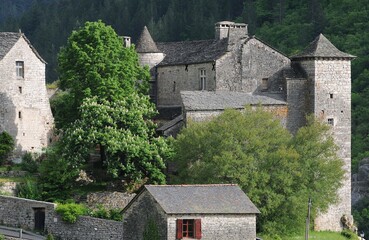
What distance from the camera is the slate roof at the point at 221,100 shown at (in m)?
77.4

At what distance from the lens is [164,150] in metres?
73.0

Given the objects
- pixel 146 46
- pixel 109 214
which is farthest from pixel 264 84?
pixel 109 214

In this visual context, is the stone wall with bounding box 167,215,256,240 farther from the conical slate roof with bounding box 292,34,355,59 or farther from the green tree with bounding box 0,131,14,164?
the conical slate roof with bounding box 292,34,355,59

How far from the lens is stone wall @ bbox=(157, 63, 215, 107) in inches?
3241


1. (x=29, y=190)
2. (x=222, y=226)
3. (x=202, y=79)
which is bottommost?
(x=222, y=226)

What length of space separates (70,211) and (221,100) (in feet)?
49.1

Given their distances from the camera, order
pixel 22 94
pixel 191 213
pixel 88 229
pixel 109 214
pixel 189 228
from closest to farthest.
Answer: pixel 191 213, pixel 189 228, pixel 88 229, pixel 109 214, pixel 22 94

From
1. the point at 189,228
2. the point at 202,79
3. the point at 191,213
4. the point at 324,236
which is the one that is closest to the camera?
the point at 191,213

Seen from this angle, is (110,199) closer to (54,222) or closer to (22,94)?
(54,222)

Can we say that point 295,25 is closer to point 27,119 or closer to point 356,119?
point 356,119

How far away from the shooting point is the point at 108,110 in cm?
7362

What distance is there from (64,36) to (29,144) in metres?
104

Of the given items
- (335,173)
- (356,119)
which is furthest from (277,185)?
(356,119)

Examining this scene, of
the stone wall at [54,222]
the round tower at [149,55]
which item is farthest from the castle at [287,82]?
the stone wall at [54,222]
